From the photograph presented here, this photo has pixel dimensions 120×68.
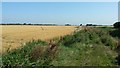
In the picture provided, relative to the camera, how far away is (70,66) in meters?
12.6

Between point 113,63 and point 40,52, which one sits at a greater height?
point 40,52

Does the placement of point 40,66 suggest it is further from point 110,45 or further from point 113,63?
point 110,45

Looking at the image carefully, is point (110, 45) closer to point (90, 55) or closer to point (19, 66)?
point (90, 55)

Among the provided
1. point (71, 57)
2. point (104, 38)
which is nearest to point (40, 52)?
point (71, 57)

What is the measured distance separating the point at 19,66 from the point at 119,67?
19.8 feet

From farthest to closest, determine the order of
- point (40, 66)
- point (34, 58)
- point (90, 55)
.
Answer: point (90, 55), point (34, 58), point (40, 66)

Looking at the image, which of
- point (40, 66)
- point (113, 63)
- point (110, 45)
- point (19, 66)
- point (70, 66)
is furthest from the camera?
point (110, 45)

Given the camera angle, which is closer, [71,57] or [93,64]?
[93,64]

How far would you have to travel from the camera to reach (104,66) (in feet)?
44.2

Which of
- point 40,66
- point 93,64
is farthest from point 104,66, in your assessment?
point 40,66

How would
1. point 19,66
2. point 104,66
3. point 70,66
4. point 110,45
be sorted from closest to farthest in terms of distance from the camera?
point 19,66
point 70,66
point 104,66
point 110,45

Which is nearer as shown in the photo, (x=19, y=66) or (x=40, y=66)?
(x=19, y=66)

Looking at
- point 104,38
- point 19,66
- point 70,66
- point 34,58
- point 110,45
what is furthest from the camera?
point 104,38

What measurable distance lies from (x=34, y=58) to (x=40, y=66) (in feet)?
5.47
